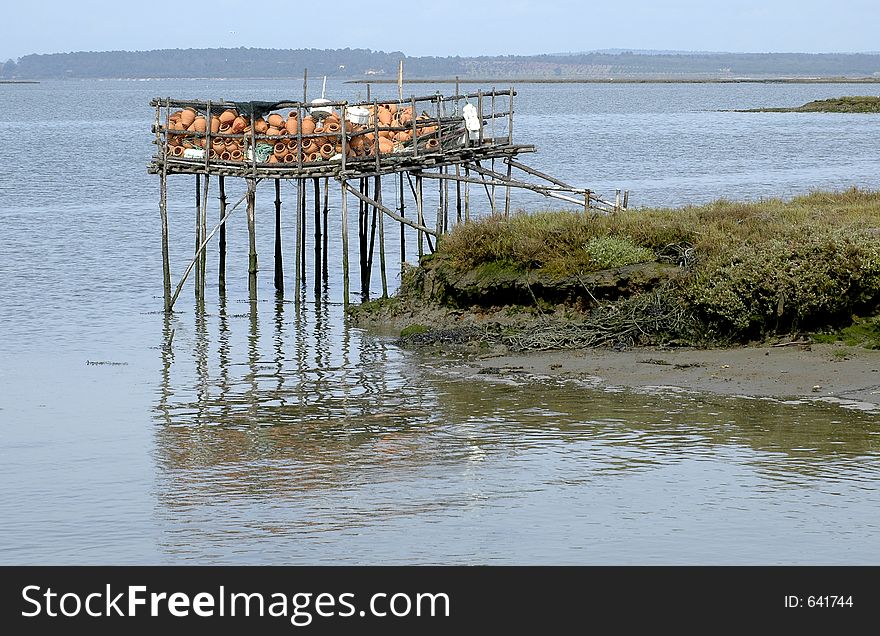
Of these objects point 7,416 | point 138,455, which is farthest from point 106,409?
point 138,455

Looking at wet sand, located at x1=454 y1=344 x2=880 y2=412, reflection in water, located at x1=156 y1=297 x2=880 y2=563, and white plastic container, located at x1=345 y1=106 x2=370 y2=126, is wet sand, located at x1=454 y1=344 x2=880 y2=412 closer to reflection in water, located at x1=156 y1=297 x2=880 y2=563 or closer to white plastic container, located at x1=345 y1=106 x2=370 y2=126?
reflection in water, located at x1=156 y1=297 x2=880 y2=563

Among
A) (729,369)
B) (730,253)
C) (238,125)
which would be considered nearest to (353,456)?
(729,369)

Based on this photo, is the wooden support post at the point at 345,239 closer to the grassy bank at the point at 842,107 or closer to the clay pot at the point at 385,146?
the clay pot at the point at 385,146

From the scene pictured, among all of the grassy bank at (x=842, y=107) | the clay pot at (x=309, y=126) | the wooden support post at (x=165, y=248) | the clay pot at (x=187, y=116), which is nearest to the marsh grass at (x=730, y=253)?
the clay pot at (x=309, y=126)

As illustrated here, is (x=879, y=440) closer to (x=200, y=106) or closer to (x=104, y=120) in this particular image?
(x=200, y=106)

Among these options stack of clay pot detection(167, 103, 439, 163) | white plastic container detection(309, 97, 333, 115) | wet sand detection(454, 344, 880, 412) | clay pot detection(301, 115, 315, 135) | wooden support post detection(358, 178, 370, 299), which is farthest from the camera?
wooden support post detection(358, 178, 370, 299)

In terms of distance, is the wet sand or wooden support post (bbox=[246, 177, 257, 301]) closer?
the wet sand

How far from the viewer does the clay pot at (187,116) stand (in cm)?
2545

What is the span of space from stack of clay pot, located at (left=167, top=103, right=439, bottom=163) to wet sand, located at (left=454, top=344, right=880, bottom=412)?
Result: 7126 mm

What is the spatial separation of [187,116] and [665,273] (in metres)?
10.3

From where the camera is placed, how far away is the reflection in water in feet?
38.3

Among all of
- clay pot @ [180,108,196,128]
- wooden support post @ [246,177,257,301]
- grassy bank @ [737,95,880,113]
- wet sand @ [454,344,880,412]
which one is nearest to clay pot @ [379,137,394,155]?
wooden support post @ [246,177,257,301]

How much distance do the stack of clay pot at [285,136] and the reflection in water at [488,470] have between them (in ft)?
22.0

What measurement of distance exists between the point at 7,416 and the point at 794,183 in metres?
37.6
